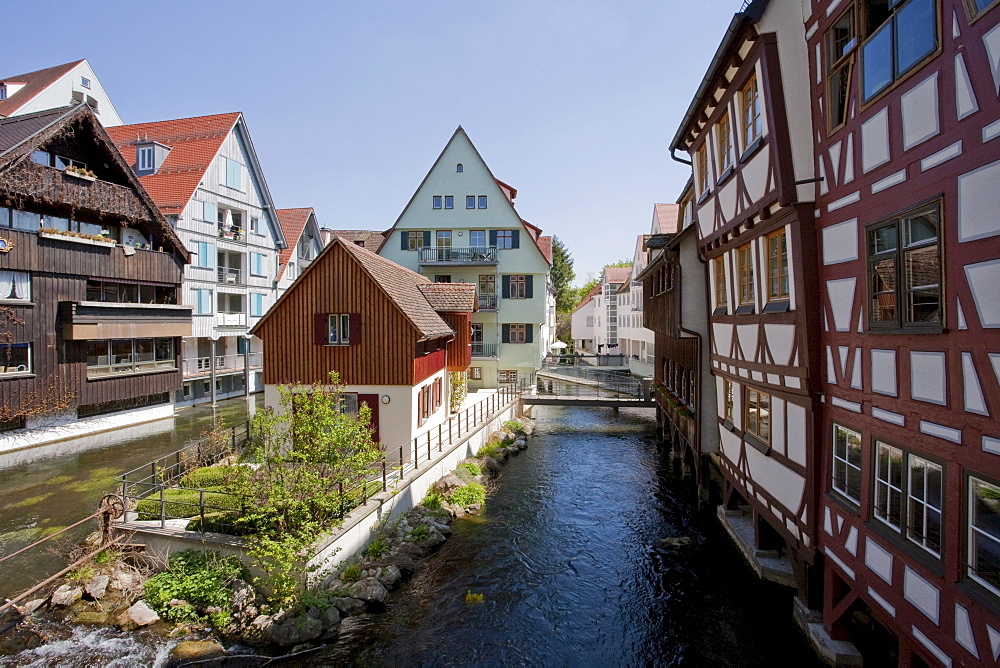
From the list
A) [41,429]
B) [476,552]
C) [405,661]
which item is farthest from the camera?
[41,429]

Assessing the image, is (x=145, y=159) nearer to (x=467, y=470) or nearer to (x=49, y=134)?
(x=49, y=134)

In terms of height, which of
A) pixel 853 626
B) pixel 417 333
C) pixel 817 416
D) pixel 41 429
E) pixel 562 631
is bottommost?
pixel 562 631

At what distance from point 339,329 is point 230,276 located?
20184 mm

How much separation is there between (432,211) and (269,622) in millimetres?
27259

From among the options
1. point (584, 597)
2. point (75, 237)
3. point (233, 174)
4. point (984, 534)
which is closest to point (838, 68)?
point (984, 534)

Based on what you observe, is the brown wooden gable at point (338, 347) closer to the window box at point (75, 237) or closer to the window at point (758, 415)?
the window at point (758, 415)

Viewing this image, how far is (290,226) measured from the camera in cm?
4309

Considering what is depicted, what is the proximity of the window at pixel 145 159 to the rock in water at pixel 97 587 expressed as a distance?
28.8 m

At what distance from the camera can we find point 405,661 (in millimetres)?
9172

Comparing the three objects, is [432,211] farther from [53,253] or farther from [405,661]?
[405,661]

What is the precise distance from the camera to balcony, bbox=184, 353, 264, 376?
1219 inches

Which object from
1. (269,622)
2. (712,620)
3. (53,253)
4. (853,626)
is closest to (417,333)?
(269,622)

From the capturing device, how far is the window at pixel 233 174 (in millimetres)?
32938

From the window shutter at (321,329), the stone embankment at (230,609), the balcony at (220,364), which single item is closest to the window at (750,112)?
the stone embankment at (230,609)
